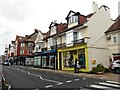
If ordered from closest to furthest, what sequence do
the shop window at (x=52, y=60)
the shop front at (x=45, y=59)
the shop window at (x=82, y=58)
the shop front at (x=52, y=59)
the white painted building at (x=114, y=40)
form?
1. the white painted building at (x=114, y=40)
2. the shop window at (x=82, y=58)
3. the shop front at (x=52, y=59)
4. the shop window at (x=52, y=60)
5. the shop front at (x=45, y=59)

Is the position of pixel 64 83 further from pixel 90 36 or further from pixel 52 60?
pixel 52 60

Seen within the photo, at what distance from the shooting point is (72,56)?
3275cm

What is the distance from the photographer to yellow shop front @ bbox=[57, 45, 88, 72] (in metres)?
29.0

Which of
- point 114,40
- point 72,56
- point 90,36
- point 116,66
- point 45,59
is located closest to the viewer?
point 116,66

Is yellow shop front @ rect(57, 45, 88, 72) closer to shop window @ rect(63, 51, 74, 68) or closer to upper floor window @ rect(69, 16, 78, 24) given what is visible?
shop window @ rect(63, 51, 74, 68)

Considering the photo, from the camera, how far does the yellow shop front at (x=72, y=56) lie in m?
29.0

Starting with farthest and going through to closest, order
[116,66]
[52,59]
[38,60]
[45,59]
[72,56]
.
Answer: [38,60] → [45,59] → [52,59] → [72,56] → [116,66]

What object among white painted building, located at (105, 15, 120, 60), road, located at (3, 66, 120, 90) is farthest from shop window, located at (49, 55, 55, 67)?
road, located at (3, 66, 120, 90)

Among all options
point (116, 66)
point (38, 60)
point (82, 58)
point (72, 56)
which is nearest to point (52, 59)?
point (72, 56)

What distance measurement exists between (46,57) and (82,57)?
13500mm

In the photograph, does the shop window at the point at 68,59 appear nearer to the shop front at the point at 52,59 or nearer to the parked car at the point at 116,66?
the shop front at the point at 52,59

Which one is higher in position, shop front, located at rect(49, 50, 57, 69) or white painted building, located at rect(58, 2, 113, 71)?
white painted building, located at rect(58, 2, 113, 71)

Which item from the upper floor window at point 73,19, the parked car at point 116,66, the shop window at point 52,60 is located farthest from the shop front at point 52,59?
the parked car at point 116,66

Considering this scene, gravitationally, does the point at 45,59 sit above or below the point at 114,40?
below
